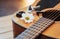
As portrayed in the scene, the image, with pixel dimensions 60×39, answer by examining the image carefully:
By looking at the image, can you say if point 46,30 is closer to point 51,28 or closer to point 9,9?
point 51,28

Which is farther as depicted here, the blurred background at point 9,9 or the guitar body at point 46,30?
the blurred background at point 9,9

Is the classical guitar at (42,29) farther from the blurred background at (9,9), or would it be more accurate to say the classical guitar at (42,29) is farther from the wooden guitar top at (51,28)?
the blurred background at (9,9)

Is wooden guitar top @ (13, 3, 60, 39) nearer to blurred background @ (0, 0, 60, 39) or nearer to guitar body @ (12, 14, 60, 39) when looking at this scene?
guitar body @ (12, 14, 60, 39)

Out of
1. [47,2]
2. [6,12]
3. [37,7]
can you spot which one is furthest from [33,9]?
[6,12]

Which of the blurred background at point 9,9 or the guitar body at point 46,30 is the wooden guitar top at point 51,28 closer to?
the guitar body at point 46,30

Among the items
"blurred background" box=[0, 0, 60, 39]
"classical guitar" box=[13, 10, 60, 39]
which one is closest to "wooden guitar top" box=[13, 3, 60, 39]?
"classical guitar" box=[13, 10, 60, 39]

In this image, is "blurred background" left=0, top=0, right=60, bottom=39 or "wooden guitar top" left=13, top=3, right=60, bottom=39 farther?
"blurred background" left=0, top=0, right=60, bottom=39

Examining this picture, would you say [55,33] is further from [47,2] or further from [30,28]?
[47,2]

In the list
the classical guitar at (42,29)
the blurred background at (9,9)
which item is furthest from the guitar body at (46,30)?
the blurred background at (9,9)

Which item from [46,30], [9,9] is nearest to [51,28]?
[46,30]

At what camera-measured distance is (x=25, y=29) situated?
4.13 feet

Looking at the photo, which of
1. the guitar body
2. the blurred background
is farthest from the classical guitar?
the blurred background

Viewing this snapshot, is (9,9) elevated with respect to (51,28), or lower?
lower

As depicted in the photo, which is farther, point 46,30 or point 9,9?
point 9,9
